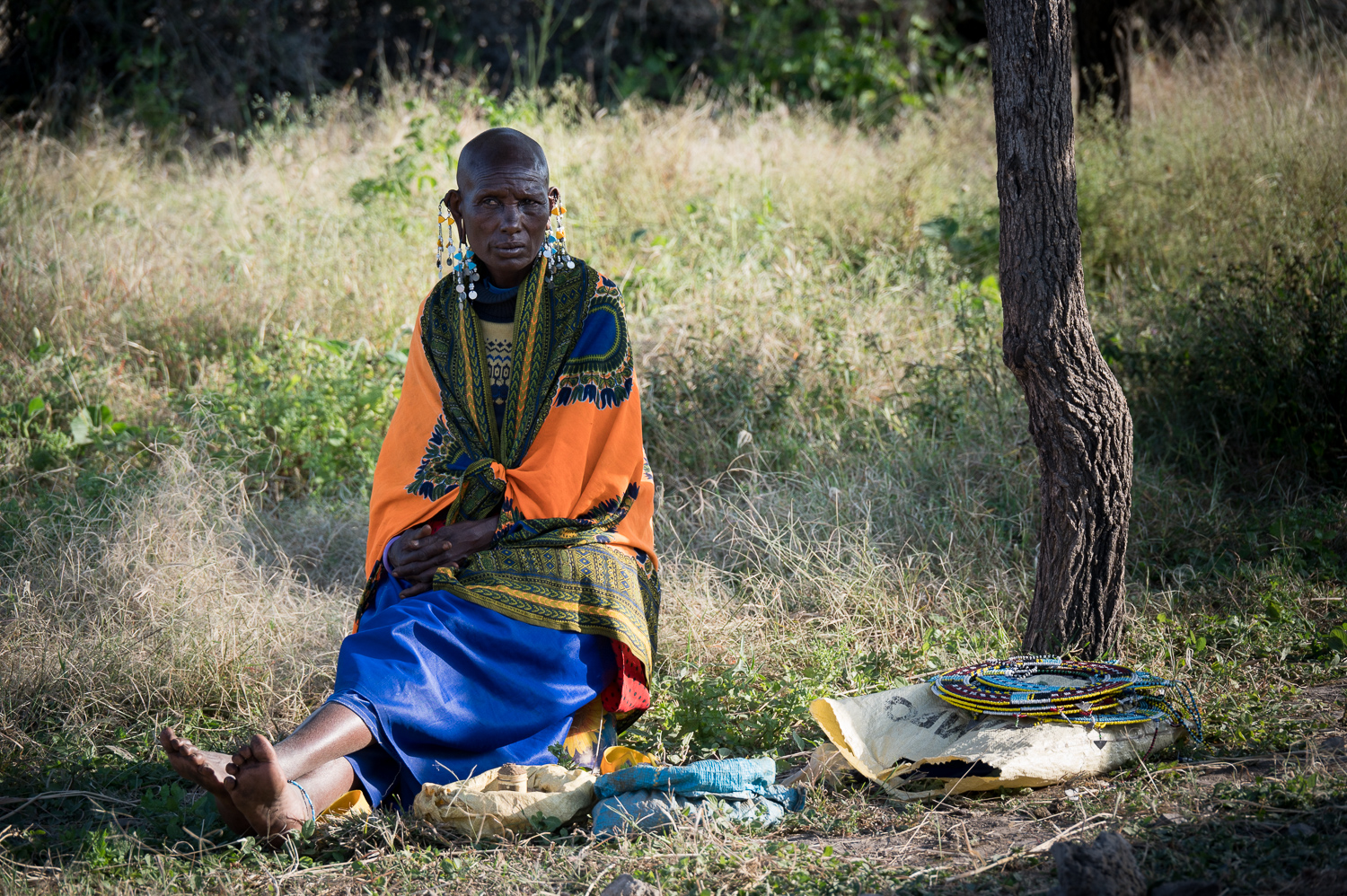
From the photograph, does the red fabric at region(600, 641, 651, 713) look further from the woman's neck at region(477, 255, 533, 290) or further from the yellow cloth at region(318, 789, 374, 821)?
the woman's neck at region(477, 255, 533, 290)

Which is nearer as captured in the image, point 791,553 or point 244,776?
point 244,776

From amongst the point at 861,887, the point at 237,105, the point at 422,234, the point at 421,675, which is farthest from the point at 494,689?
the point at 237,105

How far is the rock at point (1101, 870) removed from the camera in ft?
6.61

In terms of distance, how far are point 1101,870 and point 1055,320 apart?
1652 mm

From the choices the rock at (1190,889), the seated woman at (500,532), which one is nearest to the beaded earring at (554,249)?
the seated woman at (500,532)

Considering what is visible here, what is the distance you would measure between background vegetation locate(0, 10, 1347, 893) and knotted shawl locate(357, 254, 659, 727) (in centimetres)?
54

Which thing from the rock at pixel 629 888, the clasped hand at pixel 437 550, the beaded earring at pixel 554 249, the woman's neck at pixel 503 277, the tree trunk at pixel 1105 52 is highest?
the tree trunk at pixel 1105 52

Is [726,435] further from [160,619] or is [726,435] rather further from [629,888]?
[629,888]

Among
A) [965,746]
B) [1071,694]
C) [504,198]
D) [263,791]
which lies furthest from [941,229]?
[263,791]

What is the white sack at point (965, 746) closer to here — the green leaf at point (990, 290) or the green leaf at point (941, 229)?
the green leaf at point (990, 290)

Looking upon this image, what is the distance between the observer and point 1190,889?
80.5 inches

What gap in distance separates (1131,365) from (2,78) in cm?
918

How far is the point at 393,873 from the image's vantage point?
2.44m

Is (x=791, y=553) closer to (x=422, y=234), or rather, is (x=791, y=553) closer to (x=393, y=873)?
(x=393, y=873)
